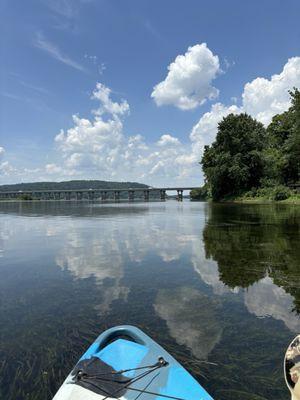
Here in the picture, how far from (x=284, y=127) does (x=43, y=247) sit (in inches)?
2730

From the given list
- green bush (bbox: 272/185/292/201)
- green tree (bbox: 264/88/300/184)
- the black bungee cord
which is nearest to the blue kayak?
the black bungee cord

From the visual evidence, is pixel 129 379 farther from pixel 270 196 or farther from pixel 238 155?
pixel 238 155

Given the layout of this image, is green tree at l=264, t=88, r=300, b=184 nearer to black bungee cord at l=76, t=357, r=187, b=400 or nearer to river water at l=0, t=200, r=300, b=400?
river water at l=0, t=200, r=300, b=400

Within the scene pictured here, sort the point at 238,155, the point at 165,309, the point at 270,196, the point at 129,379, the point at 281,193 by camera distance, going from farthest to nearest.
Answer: the point at 238,155 → the point at 270,196 → the point at 281,193 → the point at 165,309 → the point at 129,379

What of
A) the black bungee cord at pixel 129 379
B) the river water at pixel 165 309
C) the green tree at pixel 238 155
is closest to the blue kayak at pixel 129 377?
the black bungee cord at pixel 129 379

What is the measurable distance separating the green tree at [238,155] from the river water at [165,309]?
55.8 m

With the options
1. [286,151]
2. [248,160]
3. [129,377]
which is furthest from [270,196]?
[129,377]

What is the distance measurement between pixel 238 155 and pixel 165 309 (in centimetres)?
6472

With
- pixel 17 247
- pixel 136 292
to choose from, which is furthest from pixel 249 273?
pixel 17 247

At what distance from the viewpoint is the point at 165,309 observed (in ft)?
23.3

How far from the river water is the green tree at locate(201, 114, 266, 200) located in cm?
5577

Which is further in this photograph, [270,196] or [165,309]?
[270,196]

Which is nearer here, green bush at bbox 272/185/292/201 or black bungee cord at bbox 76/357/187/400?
black bungee cord at bbox 76/357/187/400

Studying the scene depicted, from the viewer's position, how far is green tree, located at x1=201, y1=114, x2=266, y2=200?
66.9 meters
